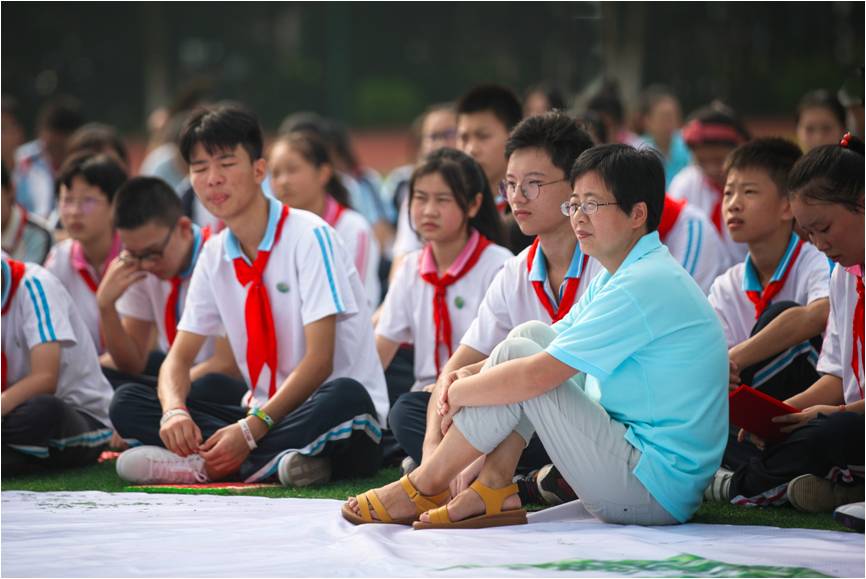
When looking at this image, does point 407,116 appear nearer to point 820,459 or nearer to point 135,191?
point 135,191

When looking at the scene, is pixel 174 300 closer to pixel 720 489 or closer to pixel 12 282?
pixel 12 282

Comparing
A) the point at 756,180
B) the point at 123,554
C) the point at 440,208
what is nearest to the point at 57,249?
the point at 440,208

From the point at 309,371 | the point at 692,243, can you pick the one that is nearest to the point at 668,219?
the point at 692,243

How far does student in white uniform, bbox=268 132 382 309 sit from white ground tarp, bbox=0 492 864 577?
7.87 ft

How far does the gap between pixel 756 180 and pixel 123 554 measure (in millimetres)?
2294

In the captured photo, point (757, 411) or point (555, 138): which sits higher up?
point (555, 138)

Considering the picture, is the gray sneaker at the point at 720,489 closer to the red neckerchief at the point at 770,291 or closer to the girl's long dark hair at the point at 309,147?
the red neckerchief at the point at 770,291

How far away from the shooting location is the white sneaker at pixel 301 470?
12.4 feet

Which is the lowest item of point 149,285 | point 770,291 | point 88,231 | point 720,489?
point 720,489

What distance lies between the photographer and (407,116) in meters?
16.3

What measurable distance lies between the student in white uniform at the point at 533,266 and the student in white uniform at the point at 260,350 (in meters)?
0.22

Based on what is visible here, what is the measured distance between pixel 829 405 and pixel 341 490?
1399mm

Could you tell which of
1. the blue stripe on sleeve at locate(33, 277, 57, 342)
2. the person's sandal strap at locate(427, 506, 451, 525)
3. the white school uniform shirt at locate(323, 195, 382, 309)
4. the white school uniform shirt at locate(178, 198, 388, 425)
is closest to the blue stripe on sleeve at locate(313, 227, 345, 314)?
the white school uniform shirt at locate(178, 198, 388, 425)

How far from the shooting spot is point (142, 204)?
4438 mm
